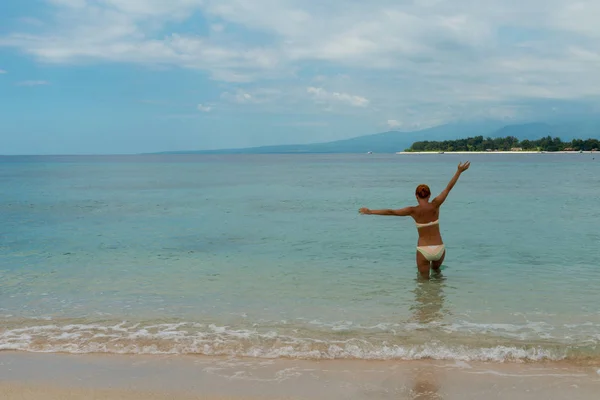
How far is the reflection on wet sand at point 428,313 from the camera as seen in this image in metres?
6.57

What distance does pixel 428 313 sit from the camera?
990 centimetres

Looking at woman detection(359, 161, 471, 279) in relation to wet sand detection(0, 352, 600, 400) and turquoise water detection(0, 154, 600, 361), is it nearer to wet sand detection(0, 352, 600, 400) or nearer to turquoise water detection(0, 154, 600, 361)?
turquoise water detection(0, 154, 600, 361)

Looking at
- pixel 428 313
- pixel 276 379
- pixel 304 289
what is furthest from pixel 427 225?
pixel 276 379

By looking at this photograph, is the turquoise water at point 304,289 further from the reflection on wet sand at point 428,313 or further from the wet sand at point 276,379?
the wet sand at point 276,379

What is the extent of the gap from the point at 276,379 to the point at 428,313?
12.7ft

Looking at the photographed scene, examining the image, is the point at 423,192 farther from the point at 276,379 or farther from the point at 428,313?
the point at 276,379

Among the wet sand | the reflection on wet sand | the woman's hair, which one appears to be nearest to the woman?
the woman's hair

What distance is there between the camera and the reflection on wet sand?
657cm

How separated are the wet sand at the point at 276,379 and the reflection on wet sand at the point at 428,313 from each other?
2cm

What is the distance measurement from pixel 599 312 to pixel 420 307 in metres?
3.14

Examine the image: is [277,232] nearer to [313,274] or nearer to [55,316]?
[313,274]

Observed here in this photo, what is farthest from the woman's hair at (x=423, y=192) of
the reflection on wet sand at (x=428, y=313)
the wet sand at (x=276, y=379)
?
the wet sand at (x=276, y=379)

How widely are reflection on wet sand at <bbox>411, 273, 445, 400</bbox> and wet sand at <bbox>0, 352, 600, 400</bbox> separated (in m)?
0.02

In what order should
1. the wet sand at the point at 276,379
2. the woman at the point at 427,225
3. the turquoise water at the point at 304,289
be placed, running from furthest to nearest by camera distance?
1. the woman at the point at 427,225
2. the turquoise water at the point at 304,289
3. the wet sand at the point at 276,379
